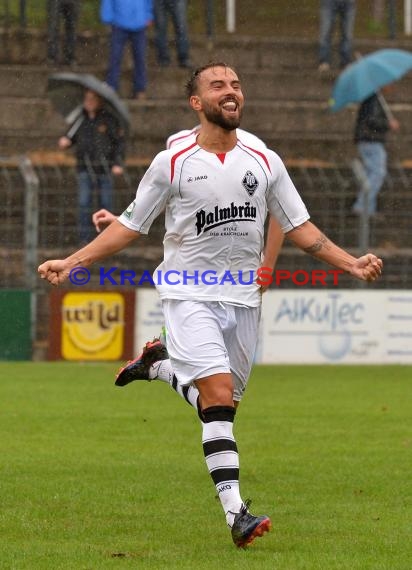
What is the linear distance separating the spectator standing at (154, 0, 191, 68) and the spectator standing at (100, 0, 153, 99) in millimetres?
416

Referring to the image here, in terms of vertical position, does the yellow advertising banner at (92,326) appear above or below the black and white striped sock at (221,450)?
below

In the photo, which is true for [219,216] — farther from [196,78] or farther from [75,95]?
[75,95]

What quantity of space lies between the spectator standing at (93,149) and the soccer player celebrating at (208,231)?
12197 mm

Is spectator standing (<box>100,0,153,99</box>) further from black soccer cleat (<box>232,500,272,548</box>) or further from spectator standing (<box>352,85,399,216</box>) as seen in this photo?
black soccer cleat (<box>232,500,272,548</box>)

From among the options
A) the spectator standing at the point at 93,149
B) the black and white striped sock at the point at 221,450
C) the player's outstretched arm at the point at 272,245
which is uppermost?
the player's outstretched arm at the point at 272,245

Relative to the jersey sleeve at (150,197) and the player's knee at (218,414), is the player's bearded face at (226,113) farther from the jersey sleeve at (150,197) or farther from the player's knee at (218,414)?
the player's knee at (218,414)

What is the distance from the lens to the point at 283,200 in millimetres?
7988

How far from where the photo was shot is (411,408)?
14328 millimetres

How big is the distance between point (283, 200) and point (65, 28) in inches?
696

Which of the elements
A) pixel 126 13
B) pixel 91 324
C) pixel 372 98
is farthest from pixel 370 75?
pixel 91 324

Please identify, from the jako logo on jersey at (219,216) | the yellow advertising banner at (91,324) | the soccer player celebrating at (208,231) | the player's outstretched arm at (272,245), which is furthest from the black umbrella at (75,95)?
the jako logo on jersey at (219,216)

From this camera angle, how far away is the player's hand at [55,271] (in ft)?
24.8

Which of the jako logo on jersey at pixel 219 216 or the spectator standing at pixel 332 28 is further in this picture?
the spectator standing at pixel 332 28

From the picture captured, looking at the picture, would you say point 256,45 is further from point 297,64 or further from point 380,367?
point 380,367
